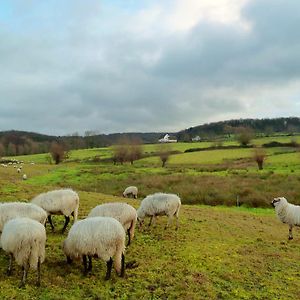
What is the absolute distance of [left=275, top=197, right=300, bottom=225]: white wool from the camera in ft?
67.3

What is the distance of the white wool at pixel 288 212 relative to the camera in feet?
67.3

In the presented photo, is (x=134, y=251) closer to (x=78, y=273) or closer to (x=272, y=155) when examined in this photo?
(x=78, y=273)

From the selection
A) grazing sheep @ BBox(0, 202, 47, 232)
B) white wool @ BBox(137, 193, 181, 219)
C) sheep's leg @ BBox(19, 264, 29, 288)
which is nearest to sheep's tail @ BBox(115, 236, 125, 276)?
sheep's leg @ BBox(19, 264, 29, 288)

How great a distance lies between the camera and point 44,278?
38.2 ft

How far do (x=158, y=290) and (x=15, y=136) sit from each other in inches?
7291

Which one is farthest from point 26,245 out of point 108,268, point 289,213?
point 289,213

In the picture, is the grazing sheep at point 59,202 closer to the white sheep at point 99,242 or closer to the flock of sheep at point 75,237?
the flock of sheep at point 75,237

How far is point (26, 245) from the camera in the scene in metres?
11.1

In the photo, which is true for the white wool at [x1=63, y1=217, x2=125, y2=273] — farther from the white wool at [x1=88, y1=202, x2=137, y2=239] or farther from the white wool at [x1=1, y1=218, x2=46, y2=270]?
the white wool at [x1=88, y1=202, x2=137, y2=239]

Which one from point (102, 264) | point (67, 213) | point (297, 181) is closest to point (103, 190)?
point (297, 181)

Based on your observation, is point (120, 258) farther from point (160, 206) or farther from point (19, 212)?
point (160, 206)

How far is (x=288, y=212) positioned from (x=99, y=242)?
12343 millimetres

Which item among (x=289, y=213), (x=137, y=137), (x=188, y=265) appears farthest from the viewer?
(x=137, y=137)

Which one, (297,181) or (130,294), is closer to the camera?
(130,294)
